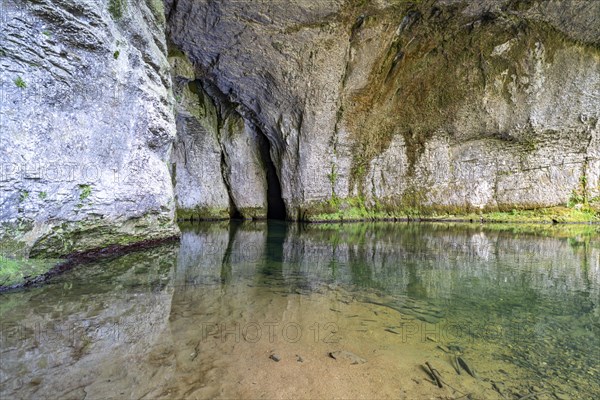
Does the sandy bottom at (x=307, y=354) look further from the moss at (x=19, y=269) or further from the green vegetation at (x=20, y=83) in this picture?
the green vegetation at (x=20, y=83)

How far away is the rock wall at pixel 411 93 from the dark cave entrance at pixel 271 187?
1.28 metres

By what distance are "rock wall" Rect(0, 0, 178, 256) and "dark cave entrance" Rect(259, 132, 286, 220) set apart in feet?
29.6

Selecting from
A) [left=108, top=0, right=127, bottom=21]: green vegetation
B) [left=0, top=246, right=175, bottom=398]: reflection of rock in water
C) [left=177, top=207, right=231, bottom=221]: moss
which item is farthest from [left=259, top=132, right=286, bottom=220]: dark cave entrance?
[left=0, top=246, right=175, bottom=398]: reflection of rock in water

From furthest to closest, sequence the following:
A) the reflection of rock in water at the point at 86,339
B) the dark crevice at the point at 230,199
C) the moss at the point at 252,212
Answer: the moss at the point at 252,212 → the dark crevice at the point at 230,199 → the reflection of rock in water at the point at 86,339

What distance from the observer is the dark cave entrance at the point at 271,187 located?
16.5m

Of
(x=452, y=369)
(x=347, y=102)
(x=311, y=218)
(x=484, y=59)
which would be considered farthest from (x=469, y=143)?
(x=452, y=369)

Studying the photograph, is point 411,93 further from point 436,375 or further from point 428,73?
point 436,375

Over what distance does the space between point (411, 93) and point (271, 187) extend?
8.39 metres

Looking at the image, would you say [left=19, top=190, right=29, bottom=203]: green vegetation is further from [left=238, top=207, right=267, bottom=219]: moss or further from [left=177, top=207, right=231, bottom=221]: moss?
[left=238, top=207, right=267, bottom=219]: moss

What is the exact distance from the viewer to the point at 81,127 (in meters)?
5.43

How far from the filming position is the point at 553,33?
41.4ft

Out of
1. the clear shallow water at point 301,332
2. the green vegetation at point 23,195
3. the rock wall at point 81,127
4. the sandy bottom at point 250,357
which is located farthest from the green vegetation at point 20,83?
the sandy bottom at point 250,357

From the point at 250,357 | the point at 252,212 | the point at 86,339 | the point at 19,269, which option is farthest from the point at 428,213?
the point at 86,339

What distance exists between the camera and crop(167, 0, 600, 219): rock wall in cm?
1105
